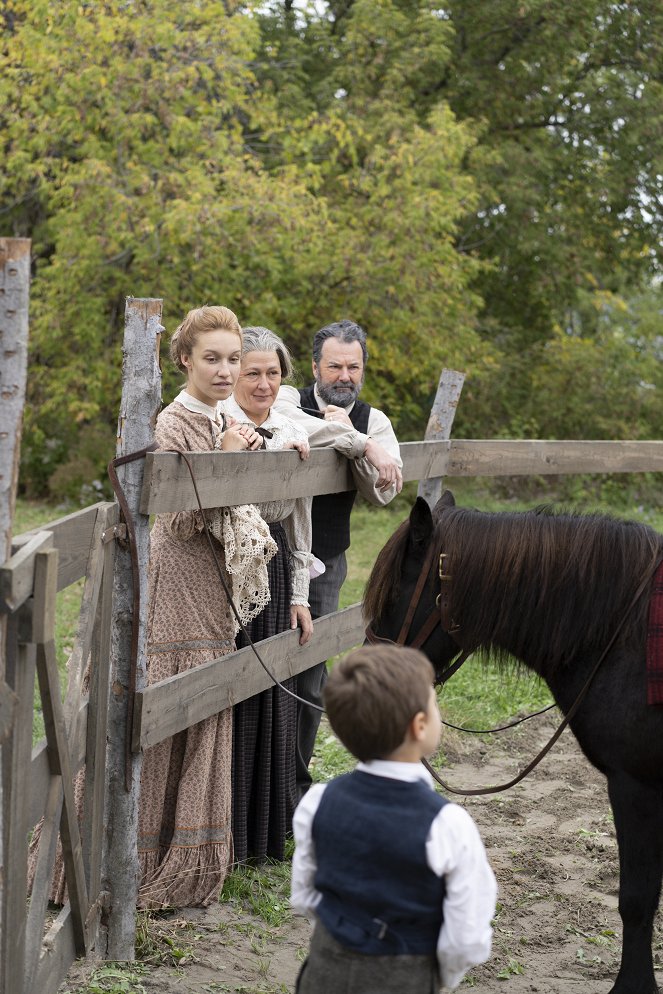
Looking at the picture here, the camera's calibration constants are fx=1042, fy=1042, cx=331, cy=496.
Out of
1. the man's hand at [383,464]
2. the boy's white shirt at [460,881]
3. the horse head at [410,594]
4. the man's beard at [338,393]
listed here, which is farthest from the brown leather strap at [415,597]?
the boy's white shirt at [460,881]

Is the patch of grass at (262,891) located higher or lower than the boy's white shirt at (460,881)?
lower

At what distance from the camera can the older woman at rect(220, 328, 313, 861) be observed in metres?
3.62

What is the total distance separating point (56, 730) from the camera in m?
2.43

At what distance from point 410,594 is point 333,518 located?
92cm

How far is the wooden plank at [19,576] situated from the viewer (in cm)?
201

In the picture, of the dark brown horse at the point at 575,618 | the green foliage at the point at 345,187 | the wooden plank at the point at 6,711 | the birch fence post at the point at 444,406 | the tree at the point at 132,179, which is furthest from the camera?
the green foliage at the point at 345,187

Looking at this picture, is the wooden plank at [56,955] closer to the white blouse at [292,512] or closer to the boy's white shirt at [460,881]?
the boy's white shirt at [460,881]

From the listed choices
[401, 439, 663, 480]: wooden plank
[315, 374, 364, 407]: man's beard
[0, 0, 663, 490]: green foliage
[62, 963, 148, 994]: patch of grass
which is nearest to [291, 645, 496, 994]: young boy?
[62, 963, 148, 994]: patch of grass

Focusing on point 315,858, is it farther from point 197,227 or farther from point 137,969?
point 197,227

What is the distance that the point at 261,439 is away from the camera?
3.46 metres

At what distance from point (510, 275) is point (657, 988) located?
648 inches

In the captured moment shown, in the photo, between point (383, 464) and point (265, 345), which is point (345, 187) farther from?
point (265, 345)

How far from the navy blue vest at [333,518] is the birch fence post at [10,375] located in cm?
207

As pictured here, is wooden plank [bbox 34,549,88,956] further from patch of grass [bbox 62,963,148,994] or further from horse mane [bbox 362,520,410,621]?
horse mane [bbox 362,520,410,621]
